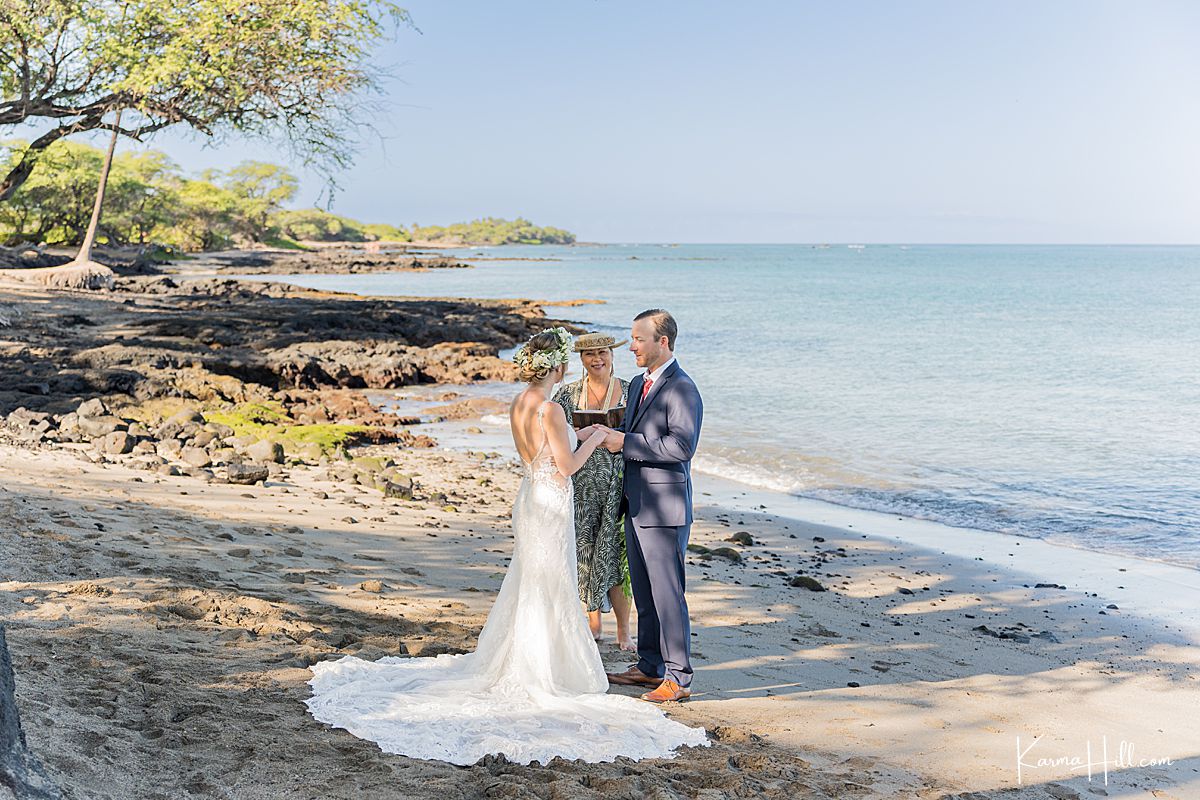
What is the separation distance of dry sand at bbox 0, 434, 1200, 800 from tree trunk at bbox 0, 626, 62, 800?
246mm

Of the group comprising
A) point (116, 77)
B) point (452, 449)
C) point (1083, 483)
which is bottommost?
point (452, 449)

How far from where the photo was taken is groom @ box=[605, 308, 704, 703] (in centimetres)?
582

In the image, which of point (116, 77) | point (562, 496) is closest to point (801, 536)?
point (562, 496)

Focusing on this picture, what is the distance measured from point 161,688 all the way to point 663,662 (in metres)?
2.69

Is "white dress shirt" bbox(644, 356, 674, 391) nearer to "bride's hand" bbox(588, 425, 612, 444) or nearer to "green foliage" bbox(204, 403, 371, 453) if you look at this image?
"bride's hand" bbox(588, 425, 612, 444)

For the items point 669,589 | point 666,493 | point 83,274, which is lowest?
point 669,589

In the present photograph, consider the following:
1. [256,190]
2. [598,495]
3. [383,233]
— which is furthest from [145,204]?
[383,233]

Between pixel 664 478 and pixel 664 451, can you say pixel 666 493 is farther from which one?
pixel 664 451

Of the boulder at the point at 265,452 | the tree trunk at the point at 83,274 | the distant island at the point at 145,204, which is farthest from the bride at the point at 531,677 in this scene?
the tree trunk at the point at 83,274

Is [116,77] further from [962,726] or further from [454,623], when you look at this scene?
[962,726]

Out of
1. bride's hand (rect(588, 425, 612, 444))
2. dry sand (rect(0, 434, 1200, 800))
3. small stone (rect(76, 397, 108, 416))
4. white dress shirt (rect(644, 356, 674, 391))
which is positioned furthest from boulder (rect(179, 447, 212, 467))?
white dress shirt (rect(644, 356, 674, 391))

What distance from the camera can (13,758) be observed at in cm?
349

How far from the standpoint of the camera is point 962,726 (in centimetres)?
584

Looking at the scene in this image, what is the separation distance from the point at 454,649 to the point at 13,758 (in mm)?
2988
